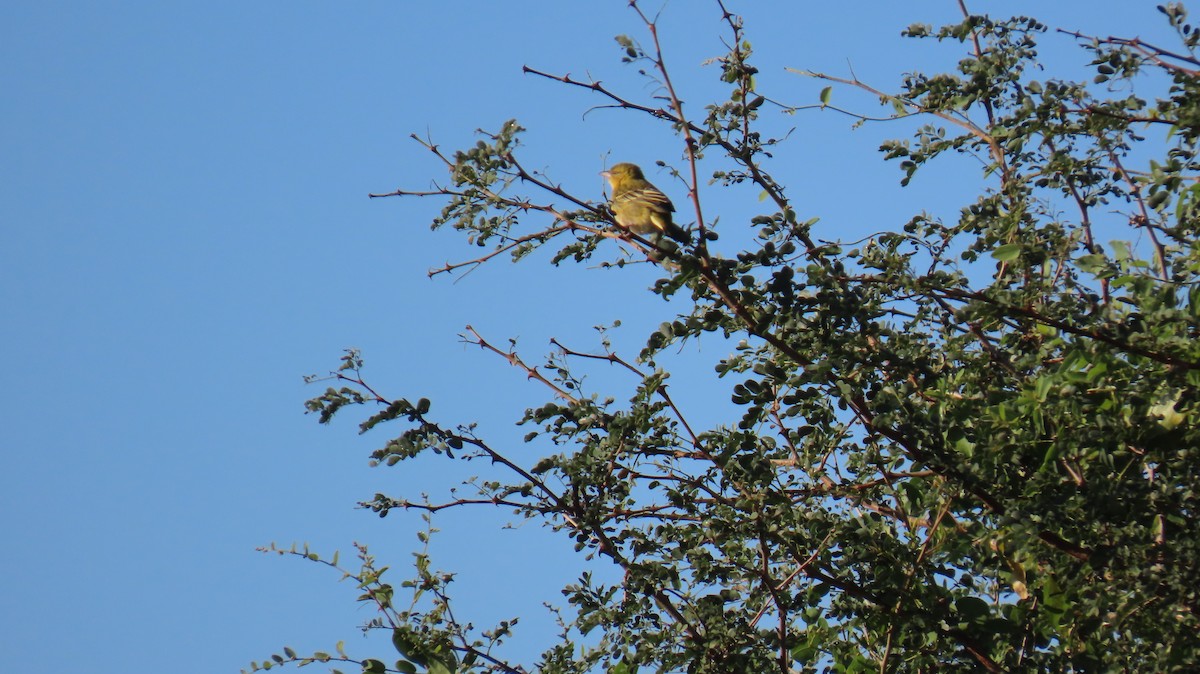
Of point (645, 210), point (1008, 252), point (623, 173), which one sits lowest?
point (1008, 252)

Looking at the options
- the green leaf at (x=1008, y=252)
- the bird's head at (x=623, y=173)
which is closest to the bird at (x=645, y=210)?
the bird's head at (x=623, y=173)

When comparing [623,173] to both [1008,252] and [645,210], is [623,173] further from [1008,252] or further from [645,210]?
[1008,252]

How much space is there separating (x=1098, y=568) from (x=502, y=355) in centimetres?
232

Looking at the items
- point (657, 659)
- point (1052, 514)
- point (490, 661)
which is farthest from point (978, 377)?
point (490, 661)

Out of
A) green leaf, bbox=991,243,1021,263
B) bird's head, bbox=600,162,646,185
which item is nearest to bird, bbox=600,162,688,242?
bird's head, bbox=600,162,646,185

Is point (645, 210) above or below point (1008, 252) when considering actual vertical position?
above

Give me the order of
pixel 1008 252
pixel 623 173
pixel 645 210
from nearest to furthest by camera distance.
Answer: pixel 1008 252 → pixel 645 210 → pixel 623 173

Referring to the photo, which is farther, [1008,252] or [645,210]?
[645,210]

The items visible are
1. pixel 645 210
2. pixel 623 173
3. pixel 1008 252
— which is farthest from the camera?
pixel 623 173

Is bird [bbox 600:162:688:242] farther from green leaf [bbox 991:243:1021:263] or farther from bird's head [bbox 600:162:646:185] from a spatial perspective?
green leaf [bbox 991:243:1021:263]

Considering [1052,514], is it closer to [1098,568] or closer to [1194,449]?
[1098,568]

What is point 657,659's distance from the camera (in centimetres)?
452

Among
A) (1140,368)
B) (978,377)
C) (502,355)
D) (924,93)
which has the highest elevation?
(924,93)

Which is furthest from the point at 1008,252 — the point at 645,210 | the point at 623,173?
the point at 623,173
